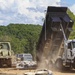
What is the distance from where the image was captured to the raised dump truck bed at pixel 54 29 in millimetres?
22812

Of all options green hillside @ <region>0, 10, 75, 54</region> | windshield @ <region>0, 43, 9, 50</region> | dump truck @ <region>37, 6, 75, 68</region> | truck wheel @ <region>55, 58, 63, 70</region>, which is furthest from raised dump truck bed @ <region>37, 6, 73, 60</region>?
green hillside @ <region>0, 10, 75, 54</region>

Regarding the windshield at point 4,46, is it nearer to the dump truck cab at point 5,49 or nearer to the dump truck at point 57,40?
the dump truck cab at point 5,49

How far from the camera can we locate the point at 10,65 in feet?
98.6

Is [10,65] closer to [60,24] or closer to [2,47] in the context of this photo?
[2,47]

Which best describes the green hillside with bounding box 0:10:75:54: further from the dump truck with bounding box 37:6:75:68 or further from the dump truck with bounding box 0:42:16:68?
the dump truck with bounding box 37:6:75:68

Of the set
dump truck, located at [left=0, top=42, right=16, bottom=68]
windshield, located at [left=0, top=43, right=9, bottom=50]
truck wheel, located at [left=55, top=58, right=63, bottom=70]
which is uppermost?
windshield, located at [left=0, top=43, right=9, bottom=50]

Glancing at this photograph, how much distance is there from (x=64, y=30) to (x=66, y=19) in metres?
0.93

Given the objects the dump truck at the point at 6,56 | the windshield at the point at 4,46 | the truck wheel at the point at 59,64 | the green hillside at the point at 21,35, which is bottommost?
the truck wheel at the point at 59,64

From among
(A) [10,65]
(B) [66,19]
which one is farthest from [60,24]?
(A) [10,65]

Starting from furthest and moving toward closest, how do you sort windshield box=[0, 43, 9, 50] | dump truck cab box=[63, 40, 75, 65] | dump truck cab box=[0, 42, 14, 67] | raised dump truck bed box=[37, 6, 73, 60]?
windshield box=[0, 43, 9, 50]
dump truck cab box=[0, 42, 14, 67]
dump truck cab box=[63, 40, 75, 65]
raised dump truck bed box=[37, 6, 73, 60]

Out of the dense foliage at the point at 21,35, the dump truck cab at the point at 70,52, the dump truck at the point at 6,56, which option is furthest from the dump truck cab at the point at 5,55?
the dense foliage at the point at 21,35

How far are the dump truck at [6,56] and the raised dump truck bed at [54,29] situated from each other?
5.59m

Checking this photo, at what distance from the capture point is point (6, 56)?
96.8 ft

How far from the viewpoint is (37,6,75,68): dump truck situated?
22984 millimetres
